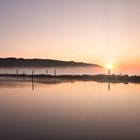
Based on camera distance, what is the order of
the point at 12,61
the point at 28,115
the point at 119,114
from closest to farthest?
the point at 28,115 < the point at 119,114 < the point at 12,61

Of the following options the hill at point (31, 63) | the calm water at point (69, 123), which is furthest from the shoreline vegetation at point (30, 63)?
the calm water at point (69, 123)

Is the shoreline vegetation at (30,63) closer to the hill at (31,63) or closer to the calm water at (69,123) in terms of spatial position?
the hill at (31,63)

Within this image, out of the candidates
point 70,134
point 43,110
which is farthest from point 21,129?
point 43,110

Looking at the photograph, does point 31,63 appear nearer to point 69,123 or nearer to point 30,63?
point 30,63

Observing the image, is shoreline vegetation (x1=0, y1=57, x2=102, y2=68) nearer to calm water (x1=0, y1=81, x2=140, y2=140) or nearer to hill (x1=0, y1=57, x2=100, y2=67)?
hill (x1=0, y1=57, x2=100, y2=67)

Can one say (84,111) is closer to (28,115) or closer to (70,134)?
Answer: (28,115)

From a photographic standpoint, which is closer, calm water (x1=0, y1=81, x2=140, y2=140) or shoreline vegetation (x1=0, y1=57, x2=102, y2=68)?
calm water (x1=0, y1=81, x2=140, y2=140)

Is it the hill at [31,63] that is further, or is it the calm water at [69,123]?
the hill at [31,63]

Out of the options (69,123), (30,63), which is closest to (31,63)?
(30,63)

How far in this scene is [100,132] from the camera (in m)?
10.2

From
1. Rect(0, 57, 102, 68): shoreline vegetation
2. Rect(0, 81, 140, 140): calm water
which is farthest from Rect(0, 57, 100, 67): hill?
Rect(0, 81, 140, 140): calm water

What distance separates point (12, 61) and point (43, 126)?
113m

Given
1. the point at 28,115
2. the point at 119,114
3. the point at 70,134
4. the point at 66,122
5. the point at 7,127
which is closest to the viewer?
the point at 70,134

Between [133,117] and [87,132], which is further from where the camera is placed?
[133,117]
